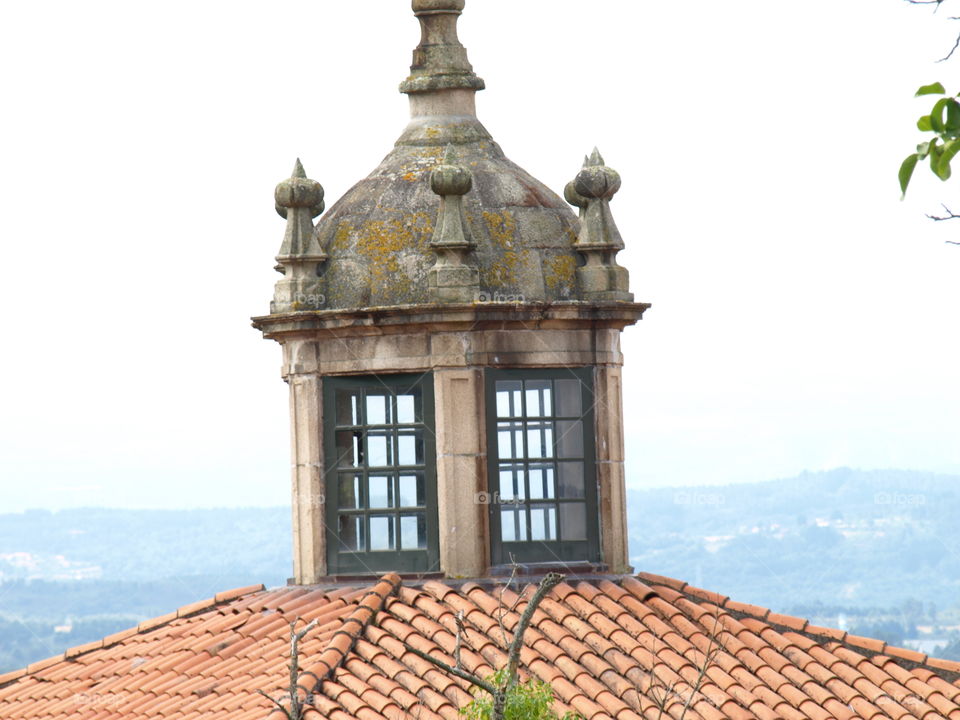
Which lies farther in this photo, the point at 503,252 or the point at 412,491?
the point at 412,491

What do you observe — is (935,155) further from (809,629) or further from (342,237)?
(342,237)

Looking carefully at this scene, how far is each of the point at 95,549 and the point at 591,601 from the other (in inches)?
6746

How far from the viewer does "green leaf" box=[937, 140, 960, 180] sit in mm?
8555

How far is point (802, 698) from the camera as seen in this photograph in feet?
52.8

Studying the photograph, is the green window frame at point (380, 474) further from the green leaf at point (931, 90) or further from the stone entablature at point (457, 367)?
the green leaf at point (931, 90)

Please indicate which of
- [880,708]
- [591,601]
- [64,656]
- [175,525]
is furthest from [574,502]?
[175,525]

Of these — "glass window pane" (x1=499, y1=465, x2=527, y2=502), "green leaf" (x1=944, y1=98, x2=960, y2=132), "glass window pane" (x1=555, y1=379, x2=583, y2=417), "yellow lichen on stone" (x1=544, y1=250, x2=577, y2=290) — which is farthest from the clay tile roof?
"green leaf" (x1=944, y1=98, x2=960, y2=132)

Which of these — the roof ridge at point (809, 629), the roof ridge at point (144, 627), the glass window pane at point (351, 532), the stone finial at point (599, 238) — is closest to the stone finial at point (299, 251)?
the glass window pane at point (351, 532)

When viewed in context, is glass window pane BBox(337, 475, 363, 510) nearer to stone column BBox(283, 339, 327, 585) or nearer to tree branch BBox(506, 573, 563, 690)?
stone column BBox(283, 339, 327, 585)

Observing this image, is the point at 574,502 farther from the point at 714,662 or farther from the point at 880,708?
the point at 880,708

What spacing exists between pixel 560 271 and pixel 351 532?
9.58 ft

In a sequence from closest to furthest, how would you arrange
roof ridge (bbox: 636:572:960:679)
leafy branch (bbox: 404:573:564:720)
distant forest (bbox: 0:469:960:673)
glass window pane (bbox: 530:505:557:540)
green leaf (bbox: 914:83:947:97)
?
green leaf (bbox: 914:83:947:97) → leafy branch (bbox: 404:573:564:720) → roof ridge (bbox: 636:572:960:679) → glass window pane (bbox: 530:505:557:540) → distant forest (bbox: 0:469:960:673)

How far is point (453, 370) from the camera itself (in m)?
17.4

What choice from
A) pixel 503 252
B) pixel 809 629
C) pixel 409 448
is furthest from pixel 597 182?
pixel 809 629
